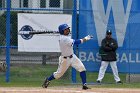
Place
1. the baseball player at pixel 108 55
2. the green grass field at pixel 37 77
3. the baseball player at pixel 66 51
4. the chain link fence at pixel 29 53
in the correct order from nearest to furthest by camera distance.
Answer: the baseball player at pixel 66 51
the green grass field at pixel 37 77
the baseball player at pixel 108 55
the chain link fence at pixel 29 53

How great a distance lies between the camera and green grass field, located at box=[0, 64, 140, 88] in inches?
663

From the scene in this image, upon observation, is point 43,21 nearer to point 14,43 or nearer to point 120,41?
point 14,43

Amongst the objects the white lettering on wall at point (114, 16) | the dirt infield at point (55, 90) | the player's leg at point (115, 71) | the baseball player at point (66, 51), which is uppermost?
the white lettering on wall at point (114, 16)

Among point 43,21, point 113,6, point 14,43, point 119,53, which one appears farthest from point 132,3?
point 14,43

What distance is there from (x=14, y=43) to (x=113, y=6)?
359cm

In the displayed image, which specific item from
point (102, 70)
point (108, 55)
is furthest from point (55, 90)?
point (108, 55)

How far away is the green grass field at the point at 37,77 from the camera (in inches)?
663

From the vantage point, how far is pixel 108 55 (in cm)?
1720

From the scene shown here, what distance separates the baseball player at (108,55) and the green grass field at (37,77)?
1.11ft

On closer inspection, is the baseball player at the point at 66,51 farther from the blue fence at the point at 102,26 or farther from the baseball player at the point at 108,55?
the blue fence at the point at 102,26

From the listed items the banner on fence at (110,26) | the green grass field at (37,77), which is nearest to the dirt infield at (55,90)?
the green grass field at (37,77)

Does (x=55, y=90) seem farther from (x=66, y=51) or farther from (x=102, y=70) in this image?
(x=102, y=70)

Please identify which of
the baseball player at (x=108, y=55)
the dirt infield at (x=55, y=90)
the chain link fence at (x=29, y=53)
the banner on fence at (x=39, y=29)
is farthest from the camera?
the chain link fence at (x=29, y=53)

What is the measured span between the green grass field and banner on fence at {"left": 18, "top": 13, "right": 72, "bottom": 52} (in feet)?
3.53
